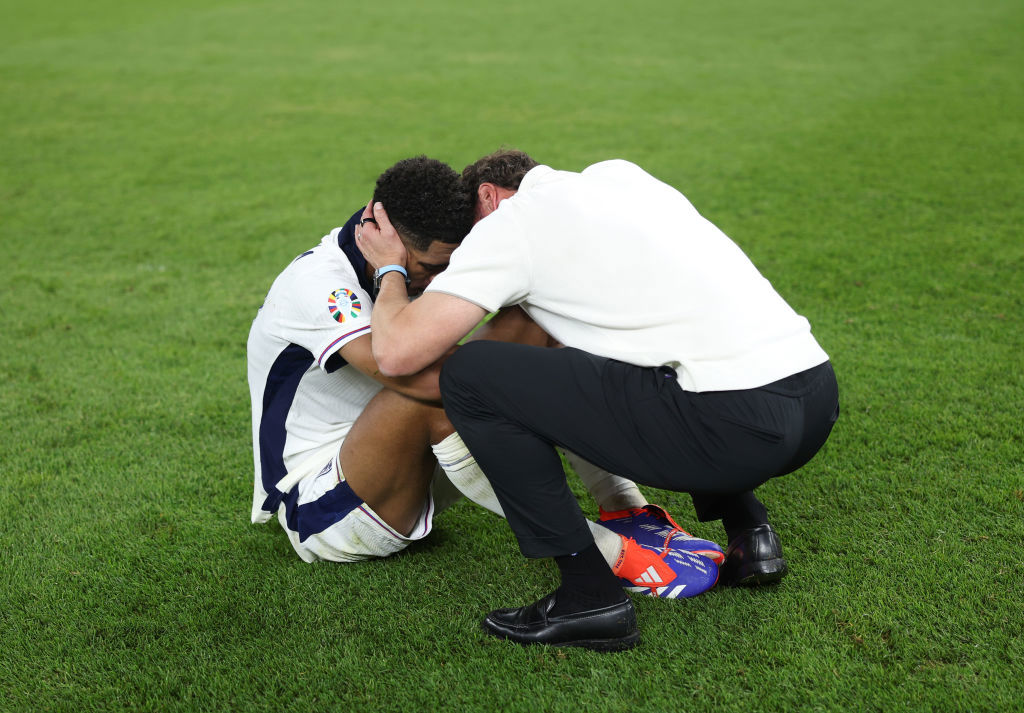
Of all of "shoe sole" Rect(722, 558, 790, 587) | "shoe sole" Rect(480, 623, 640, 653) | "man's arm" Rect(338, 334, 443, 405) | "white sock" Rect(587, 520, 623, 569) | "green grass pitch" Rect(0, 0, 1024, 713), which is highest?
"man's arm" Rect(338, 334, 443, 405)

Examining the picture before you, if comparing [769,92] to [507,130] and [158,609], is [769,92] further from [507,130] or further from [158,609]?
[158,609]

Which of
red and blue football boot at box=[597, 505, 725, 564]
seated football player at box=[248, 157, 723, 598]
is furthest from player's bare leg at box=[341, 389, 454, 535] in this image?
red and blue football boot at box=[597, 505, 725, 564]

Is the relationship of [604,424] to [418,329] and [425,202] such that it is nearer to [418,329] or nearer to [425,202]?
[418,329]

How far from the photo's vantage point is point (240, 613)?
2400 mm

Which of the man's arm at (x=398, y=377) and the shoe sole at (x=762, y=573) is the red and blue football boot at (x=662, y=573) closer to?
the shoe sole at (x=762, y=573)

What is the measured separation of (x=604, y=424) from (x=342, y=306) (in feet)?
2.45

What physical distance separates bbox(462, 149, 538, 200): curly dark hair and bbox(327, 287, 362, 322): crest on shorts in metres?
0.45

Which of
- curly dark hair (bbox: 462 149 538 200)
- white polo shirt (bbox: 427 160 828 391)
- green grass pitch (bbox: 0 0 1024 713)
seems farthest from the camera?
curly dark hair (bbox: 462 149 538 200)

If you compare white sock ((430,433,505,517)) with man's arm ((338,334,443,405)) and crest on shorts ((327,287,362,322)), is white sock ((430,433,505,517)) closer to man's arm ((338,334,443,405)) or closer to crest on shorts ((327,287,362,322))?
man's arm ((338,334,443,405))

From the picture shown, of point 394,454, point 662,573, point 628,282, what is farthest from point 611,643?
point 628,282

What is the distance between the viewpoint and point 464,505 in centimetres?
296

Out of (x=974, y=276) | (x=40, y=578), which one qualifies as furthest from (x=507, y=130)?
(x=40, y=578)

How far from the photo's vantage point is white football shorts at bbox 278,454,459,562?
2457 mm

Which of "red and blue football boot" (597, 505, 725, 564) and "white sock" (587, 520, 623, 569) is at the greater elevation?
"white sock" (587, 520, 623, 569)
